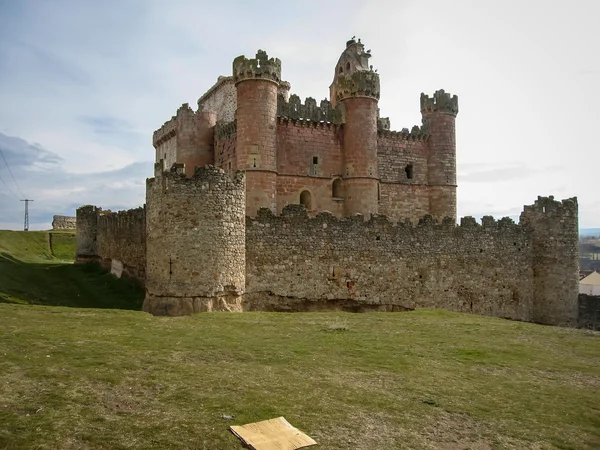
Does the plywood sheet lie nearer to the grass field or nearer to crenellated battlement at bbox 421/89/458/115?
the grass field

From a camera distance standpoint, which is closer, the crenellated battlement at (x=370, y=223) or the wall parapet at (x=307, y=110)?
the crenellated battlement at (x=370, y=223)

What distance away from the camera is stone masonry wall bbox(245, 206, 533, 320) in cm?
2097

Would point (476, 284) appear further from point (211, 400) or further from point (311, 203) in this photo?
point (211, 400)

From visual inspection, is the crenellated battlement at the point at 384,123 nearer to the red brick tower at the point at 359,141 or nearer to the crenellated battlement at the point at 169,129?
the red brick tower at the point at 359,141

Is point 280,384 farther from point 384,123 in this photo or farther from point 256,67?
point 384,123

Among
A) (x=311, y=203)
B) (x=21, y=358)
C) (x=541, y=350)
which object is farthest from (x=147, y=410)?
(x=311, y=203)

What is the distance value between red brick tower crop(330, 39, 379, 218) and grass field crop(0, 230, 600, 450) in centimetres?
1661

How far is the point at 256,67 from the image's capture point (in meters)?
28.7

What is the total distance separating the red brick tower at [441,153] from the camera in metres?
36.6

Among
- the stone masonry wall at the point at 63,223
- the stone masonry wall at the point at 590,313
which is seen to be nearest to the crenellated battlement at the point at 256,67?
the stone masonry wall at the point at 590,313

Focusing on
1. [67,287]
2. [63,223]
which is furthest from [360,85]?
[63,223]

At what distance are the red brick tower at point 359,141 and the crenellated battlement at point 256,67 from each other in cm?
523

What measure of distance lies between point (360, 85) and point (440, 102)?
7.31 meters

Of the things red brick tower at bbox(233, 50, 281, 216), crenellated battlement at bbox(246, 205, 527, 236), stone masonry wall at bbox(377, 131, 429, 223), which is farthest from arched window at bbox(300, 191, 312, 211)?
crenellated battlement at bbox(246, 205, 527, 236)
